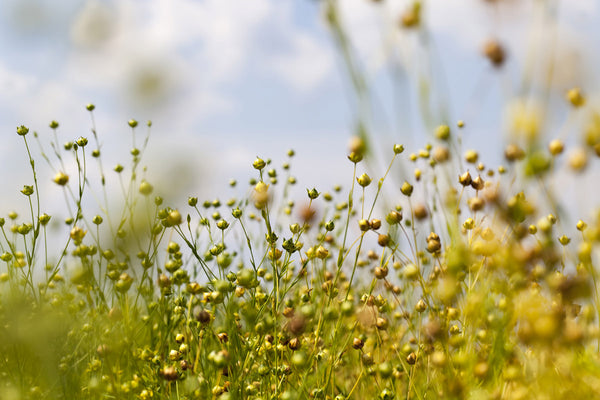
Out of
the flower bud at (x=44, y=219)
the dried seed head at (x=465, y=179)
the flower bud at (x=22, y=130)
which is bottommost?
the dried seed head at (x=465, y=179)

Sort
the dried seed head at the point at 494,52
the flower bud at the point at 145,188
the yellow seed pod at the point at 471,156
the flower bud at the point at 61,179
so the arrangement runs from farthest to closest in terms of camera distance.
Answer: the flower bud at the point at 61,179, the flower bud at the point at 145,188, the yellow seed pod at the point at 471,156, the dried seed head at the point at 494,52

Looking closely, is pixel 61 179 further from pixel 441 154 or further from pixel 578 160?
pixel 578 160

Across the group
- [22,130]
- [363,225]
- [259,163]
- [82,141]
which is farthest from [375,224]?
[22,130]

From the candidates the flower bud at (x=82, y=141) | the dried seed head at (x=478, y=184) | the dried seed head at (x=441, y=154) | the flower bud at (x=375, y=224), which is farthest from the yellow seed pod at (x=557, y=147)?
the flower bud at (x=82, y=141)

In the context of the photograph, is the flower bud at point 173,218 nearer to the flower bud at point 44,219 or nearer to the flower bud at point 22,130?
the flower bud at point 44,219

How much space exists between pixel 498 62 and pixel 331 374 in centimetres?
93

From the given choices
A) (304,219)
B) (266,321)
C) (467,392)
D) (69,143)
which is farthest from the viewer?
(69,143)

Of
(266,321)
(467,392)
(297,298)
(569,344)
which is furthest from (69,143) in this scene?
(569,344)

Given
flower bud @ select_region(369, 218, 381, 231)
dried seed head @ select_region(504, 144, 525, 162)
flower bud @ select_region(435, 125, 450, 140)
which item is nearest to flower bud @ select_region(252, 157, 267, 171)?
flower bud @ select_region(369, 218, 381, 231)

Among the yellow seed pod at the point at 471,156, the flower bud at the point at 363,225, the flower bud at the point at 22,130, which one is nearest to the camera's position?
the yellow seed pod at the point at 471,156

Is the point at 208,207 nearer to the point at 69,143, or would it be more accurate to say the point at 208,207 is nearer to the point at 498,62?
the point at 69,143

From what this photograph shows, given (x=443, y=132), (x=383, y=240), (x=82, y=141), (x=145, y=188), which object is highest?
(x=82, y=141)

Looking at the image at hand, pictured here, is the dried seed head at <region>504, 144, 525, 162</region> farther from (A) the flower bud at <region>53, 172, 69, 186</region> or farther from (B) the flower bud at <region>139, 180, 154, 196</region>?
(A) the flower bud at <region>53, 172, 69, 186</region>

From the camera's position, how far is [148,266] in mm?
1848
